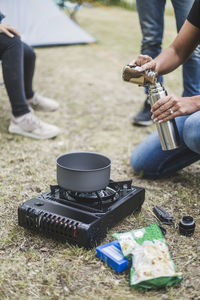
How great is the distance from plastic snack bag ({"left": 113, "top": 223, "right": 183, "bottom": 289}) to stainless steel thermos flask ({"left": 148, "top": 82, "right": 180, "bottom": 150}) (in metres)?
0.50

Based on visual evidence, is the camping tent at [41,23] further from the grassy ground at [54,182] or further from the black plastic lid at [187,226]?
the black plastic lid at [187,226]

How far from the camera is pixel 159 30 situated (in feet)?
8.76

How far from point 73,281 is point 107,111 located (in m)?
2.24

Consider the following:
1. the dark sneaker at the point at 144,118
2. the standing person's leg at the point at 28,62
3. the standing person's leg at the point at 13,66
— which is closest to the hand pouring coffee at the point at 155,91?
the standing person's leg at the point at 13,66

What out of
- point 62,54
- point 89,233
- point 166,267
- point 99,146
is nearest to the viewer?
point 166,267

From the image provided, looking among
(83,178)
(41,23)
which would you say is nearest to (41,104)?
(83,178)

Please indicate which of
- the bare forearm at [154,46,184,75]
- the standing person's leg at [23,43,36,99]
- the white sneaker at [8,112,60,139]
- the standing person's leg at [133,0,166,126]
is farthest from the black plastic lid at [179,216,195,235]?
the standing person's leg at [23,43,36,99]

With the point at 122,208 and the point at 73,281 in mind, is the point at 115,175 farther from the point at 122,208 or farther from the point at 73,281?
the point at 73,281

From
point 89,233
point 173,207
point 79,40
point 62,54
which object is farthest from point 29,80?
point 79,40

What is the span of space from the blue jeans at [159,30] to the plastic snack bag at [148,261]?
53.9 inches

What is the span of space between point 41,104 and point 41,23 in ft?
8.96

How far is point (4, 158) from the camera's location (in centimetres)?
244

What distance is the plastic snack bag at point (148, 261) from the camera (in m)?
1.28

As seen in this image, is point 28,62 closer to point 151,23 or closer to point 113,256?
point 151,23
